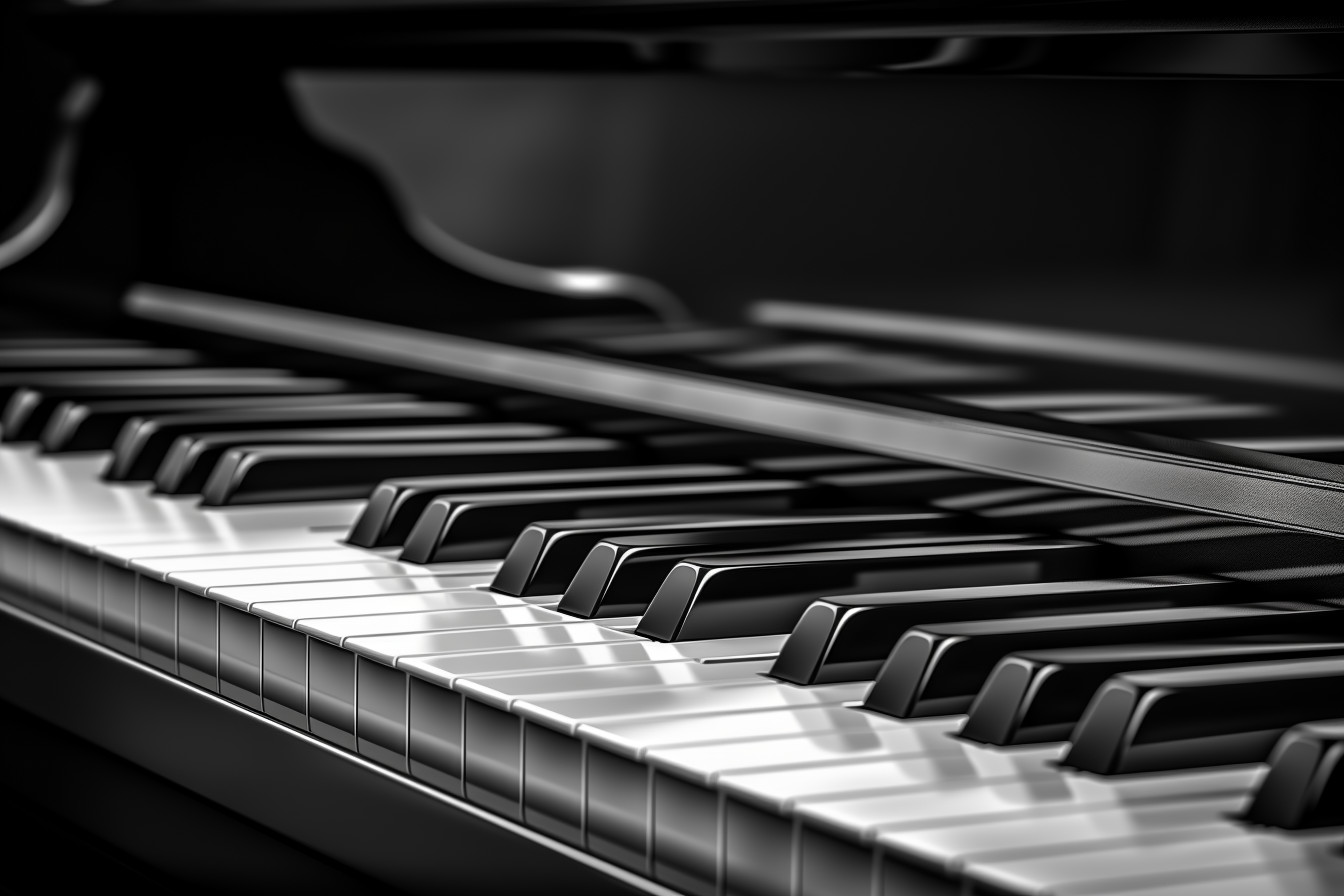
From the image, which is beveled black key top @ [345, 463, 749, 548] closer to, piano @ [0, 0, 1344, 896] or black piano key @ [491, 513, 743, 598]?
piano @ [0, 0, 1344, 896]

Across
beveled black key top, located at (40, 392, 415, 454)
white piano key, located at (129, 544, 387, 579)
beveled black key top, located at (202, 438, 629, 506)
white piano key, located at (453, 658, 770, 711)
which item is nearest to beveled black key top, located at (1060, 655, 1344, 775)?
white piano key, located at (453, 658, 770, 711)

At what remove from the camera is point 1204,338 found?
1380 millimetres

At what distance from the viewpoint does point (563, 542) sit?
54.2 inches

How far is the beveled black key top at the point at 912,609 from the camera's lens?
1.12 m

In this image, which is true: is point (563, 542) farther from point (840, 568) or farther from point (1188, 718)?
point (1188, 718)

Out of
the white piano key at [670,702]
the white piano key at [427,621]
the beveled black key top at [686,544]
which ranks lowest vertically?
the white piano key at [427,621]

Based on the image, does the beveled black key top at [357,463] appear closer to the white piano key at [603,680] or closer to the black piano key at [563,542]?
the black piano key at [563,542]

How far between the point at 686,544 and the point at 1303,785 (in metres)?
0.57

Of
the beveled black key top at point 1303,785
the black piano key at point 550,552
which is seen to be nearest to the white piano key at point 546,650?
the black piano key at point 550,552

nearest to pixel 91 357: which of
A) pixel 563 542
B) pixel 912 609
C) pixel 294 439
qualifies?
pixel 294 439

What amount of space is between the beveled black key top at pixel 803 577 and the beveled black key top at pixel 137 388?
113 centimetres

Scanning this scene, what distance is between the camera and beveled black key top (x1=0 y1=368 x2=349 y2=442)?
2138mm

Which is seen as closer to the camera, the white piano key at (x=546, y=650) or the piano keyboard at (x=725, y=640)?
the piano keyboard at (x=725, y=640)

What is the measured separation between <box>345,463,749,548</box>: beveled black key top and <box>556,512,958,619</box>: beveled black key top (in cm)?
24
